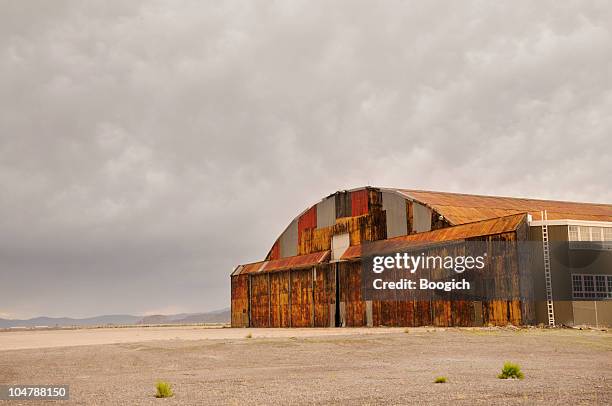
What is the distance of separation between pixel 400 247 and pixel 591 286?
482 inches

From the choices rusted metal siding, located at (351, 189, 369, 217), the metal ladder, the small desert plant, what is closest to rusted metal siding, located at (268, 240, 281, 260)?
rusted metal siding, located at (351, 189, 369, 217)

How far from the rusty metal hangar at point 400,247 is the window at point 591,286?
51 mm

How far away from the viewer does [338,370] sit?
51.1 feet

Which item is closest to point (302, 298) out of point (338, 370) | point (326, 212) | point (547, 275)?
point (326, 212)

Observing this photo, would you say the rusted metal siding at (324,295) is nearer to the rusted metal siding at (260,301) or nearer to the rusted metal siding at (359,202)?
the rusted metal siding at (359,202)

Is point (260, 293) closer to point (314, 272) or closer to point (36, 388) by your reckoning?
point (314, 272)

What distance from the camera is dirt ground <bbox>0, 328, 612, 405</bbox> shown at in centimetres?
1087

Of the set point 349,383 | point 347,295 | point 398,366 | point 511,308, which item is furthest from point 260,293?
point 349,383

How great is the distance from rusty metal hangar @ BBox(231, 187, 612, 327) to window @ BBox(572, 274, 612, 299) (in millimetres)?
51

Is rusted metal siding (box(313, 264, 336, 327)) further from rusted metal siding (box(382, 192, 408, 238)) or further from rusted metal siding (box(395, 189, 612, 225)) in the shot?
rusted metal siding (box(395, 189, 612, 225))

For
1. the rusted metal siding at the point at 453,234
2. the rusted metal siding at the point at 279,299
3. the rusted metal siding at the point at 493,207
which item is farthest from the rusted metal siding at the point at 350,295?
the rusted metal siding at the point at 279,299

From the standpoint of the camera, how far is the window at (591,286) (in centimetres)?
3173

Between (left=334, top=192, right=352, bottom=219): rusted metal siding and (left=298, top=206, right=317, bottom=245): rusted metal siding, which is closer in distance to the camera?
(left=334, top=192, right=352, bottom=219): rusted metal siding

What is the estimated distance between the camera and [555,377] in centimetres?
1337
